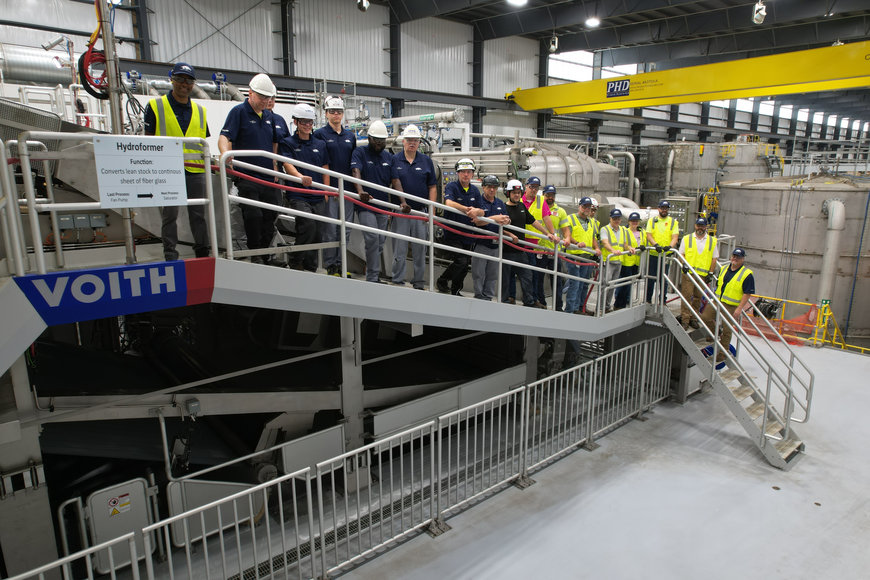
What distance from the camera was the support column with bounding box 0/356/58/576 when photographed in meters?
4.65

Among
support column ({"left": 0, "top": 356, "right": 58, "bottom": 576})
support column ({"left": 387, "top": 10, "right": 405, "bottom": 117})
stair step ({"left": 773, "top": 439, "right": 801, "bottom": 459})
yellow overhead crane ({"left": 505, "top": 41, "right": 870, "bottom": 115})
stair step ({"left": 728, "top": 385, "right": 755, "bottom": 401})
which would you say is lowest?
stair step ({"left": 773, "top": 439, "right": 801, "bottom": 459})

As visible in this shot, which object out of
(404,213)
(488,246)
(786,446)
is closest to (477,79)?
(488,246)

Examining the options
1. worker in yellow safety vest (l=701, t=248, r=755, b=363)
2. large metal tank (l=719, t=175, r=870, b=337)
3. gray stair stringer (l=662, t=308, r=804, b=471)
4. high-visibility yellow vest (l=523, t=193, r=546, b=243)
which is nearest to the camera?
gray stair stringer (l=662, t=308, r=804, b=471)

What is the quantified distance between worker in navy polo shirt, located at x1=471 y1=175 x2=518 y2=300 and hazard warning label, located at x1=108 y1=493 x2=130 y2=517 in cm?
431

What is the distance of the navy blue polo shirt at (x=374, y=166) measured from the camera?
20.1ft

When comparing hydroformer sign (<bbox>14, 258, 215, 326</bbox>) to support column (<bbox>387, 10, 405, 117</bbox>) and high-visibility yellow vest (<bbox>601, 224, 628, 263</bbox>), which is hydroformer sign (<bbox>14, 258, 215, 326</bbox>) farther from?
support column (<bbox>387, 10, 405, 117</bbox>)

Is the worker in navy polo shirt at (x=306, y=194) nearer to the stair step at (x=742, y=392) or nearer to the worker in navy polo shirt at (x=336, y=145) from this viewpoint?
the worker in navy polo shirt at (x=336, y=145)

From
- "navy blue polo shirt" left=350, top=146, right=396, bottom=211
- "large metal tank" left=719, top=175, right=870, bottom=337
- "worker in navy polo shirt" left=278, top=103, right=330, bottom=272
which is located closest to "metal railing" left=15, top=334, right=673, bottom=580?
"worker in navy polo shirt" left=278, top=103, right=330, bottom=272

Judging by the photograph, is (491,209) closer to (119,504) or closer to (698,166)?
(119,504)

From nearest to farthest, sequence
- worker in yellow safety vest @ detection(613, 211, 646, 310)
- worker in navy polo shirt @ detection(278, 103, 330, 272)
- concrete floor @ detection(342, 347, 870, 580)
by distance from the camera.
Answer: worker in navy polo shirt @ detection(278, 103, 330, 272), concrete floor @ detection(342, 347, 870, 580), worker in yellow safety vest @ detection(613, 211, 646, 310)

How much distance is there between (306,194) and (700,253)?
6.49 m

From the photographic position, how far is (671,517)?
249 inches

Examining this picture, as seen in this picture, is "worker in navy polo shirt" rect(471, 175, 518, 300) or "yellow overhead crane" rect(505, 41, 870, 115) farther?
"yellow overhead crane" rect(505, 41, 870, 115)

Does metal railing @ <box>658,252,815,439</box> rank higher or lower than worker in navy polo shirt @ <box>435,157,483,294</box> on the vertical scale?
lower
